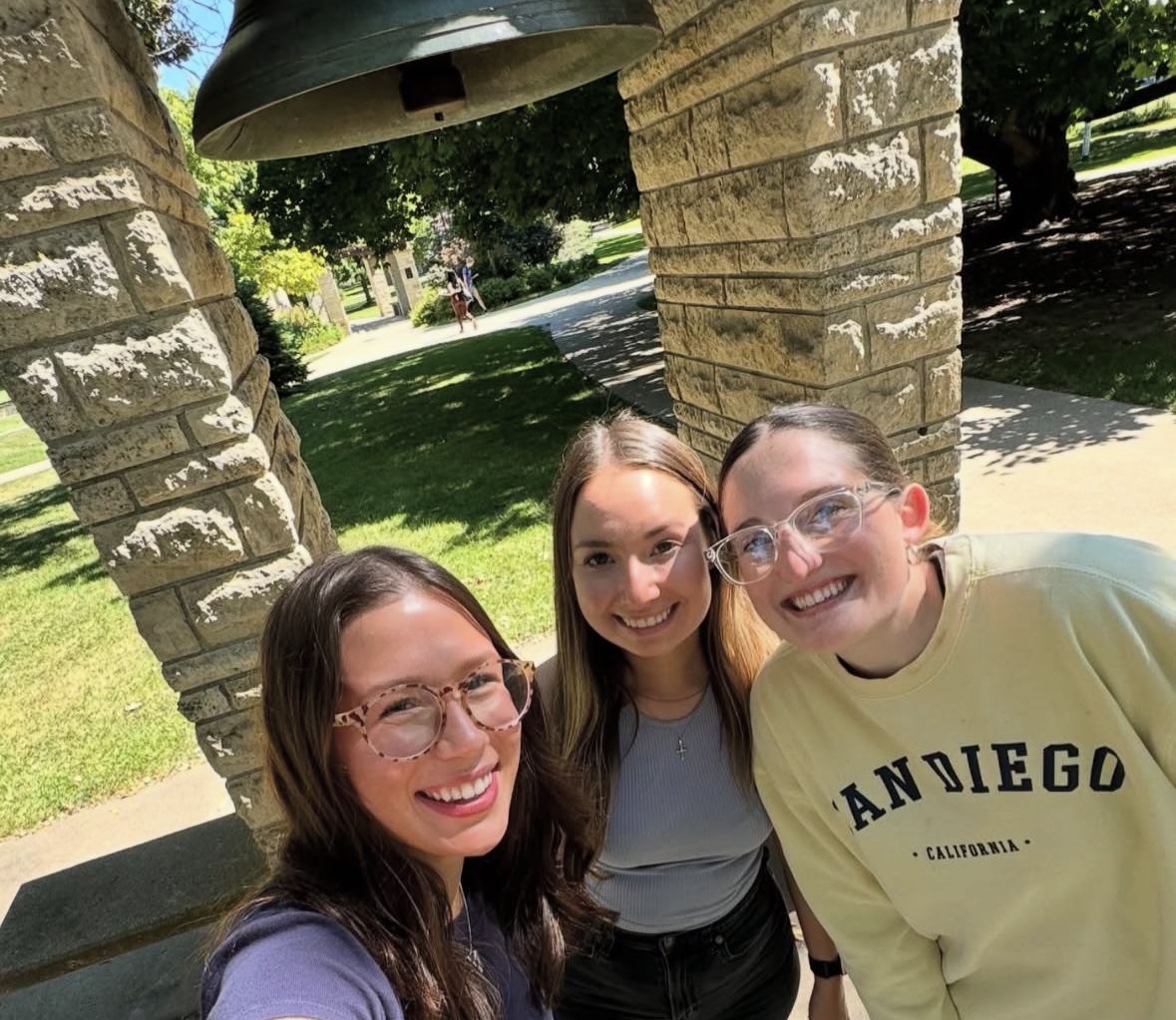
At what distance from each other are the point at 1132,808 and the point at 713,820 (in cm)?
76

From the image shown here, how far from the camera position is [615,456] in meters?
1.68

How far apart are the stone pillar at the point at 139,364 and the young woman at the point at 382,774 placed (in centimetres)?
123

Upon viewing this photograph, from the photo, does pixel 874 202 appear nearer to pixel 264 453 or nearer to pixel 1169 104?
pixel 264 453

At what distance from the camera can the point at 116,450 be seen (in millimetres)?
2250

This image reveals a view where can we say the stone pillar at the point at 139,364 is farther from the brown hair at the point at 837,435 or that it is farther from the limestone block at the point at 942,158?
the limestone block at the point at 942,158

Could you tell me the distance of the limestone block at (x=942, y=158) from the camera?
2.73 m

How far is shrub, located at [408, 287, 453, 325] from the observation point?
26609 mm

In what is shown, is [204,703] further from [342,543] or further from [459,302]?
[459,302]

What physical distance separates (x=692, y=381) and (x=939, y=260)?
125cm

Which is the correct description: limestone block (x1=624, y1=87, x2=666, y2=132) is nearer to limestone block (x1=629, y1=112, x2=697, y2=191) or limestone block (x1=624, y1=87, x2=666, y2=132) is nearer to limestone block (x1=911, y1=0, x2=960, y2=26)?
limestone block (x1=629, y1=112, x2=697, y2=191)

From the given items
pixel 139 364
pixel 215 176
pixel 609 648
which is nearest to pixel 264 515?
pixel 139 364

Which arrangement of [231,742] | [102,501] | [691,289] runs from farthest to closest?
[691,289]
[231,742]
[102,501]

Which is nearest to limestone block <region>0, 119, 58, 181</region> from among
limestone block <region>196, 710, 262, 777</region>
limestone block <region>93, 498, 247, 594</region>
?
limestone block <region>93, 498, 247, 594</region>

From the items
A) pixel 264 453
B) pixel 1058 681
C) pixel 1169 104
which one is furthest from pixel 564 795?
pixel 1169 104
